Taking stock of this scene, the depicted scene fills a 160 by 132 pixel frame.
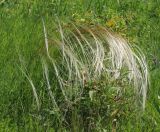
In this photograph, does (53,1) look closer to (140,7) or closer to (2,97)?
(140,7)

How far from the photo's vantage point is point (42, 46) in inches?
145

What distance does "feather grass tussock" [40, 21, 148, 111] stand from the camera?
3.30 m

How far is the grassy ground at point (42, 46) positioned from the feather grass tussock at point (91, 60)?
123 millimetres

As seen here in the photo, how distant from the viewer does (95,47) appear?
3.61m

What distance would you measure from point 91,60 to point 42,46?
0.39 m

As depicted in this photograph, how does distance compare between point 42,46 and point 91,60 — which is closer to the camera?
point 91,60

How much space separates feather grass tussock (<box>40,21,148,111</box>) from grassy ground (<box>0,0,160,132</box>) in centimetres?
12

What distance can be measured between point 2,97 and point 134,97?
771mm

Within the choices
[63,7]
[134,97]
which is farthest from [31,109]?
[63,7]

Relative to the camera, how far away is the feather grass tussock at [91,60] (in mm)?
3297

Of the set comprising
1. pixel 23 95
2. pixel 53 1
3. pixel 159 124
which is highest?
pixel 53 1

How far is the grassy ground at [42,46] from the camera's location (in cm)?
327

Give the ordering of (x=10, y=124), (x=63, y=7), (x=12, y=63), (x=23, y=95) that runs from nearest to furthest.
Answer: (x=10, y=124), (x=23, y=95), (x=12, y=63), (x=63, y=7)

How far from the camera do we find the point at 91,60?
3469 mm
